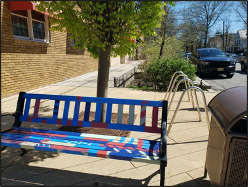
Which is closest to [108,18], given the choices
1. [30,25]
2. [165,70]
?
[30,25]

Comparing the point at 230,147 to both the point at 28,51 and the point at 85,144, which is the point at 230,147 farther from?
the point at 28,51

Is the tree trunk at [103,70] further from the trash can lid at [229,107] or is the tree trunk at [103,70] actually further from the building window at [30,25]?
the building window at [30,25]

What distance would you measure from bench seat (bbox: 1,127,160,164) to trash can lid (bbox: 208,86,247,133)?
0.76 metres

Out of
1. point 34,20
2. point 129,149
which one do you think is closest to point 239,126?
point 129,149

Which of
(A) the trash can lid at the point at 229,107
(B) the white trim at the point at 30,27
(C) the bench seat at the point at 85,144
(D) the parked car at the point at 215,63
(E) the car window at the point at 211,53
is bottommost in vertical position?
(C) the bench seat at the point at 85,144

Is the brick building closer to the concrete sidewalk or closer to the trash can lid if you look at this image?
the concrete sidewalk

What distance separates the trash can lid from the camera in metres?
1.83

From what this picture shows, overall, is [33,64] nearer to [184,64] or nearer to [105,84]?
[105,84]

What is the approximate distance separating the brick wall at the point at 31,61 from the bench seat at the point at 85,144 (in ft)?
14.3

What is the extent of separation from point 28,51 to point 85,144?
6146 millimetres

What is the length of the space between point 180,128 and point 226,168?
2469 millimetres

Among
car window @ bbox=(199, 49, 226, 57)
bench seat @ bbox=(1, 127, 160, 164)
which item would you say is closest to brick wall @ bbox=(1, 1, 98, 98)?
bench seat @ bbox=(1, 127, 160, 164)

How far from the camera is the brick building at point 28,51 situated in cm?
639

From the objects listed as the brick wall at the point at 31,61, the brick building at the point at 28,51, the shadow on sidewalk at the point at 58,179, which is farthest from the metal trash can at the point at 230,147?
the brick wall at the point at 31,61
